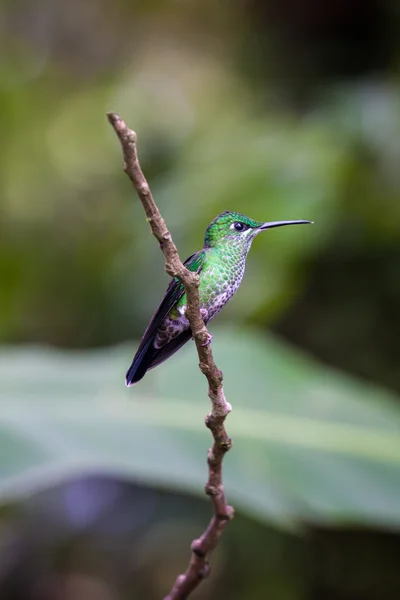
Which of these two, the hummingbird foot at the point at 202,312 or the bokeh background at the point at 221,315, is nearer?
the hummingbird foot at the point at 202,312

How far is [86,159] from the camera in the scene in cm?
462

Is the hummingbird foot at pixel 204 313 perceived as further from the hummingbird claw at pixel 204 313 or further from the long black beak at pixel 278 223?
the long black beak at pixel 278 223

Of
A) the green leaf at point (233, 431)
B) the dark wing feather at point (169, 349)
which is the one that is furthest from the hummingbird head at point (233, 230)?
the green leaf at point (233, 431)

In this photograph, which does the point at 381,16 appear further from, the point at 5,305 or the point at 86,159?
the point at 5,305

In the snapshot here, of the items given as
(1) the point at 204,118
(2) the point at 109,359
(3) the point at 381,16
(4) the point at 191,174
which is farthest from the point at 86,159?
(2) the point at 109,359

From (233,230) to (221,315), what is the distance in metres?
2.36

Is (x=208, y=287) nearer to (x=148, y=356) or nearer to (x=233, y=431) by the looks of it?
(x=148, y=356)

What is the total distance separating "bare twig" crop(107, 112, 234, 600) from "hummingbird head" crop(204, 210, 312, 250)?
0.29 ft

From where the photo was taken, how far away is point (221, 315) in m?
3.14

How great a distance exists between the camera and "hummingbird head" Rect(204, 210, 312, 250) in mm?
763

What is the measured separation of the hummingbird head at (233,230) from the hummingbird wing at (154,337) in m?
0.03

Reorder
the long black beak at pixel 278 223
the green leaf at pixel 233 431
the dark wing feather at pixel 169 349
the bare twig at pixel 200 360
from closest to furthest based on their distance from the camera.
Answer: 1. the bare twig at pixel 200 360
2. the long black beak at pixel 278 223
3. the dark wing feather at pixel 169 349
4. the green leaf at pixel 233 431

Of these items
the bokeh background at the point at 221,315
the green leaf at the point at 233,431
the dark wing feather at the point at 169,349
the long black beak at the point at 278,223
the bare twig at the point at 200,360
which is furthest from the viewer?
the bokeh background at the point at 221,315

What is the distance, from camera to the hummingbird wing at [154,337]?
0.77m
